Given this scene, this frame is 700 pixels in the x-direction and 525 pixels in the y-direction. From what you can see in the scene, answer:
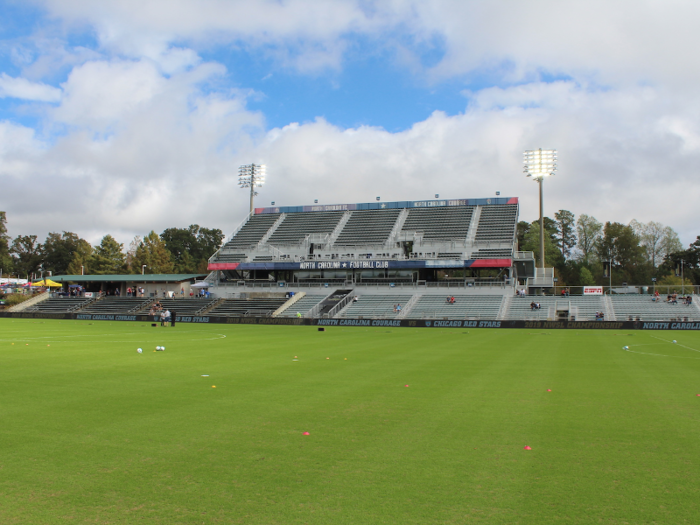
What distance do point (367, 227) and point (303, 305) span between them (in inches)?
676

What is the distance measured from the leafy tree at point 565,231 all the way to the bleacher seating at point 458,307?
60053mm

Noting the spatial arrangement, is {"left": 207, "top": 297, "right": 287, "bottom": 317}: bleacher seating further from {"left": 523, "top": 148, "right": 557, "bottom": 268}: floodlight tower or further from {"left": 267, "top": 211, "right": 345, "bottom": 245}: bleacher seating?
{"left": 523, "top": 148, "right": 557, "bottom": 268}: floodlight tower

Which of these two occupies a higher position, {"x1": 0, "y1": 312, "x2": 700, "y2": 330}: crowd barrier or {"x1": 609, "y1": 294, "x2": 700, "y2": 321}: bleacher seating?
{"x1": 609, "y1": 294, "x2": 700, "y2": 321}: bleacher seating

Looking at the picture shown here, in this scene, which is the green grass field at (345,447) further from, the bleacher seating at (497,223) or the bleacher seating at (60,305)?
the bleacher seating at (60,305)

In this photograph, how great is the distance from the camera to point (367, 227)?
6662 cm

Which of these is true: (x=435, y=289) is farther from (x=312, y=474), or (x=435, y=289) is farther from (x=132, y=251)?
(x=132, y=251)

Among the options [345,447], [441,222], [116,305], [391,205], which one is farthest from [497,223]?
[345,447]

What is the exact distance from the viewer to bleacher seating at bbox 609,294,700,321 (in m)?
43.2

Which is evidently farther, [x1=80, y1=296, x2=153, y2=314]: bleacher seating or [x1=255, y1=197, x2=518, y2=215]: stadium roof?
[x1=255, y1=197, x2=518, y2=215]: stadium roof

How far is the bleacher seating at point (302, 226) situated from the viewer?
223 ft

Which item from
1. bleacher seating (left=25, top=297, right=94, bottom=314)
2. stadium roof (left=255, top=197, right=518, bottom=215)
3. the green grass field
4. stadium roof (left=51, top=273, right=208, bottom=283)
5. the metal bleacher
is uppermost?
stadium roof (left=255, top=197, right=518, bottom=215)

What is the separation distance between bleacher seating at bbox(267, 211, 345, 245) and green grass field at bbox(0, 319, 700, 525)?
180ft

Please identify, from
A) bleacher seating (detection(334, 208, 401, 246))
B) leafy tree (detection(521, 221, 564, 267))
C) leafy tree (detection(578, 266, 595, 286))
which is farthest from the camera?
leafy tree (detection(521, 221, 564, 267))

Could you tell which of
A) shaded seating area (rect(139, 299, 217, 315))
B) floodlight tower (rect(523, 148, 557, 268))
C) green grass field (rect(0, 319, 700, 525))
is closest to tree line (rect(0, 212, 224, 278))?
shaded seating area (rect(139, 299, 217, 315))
